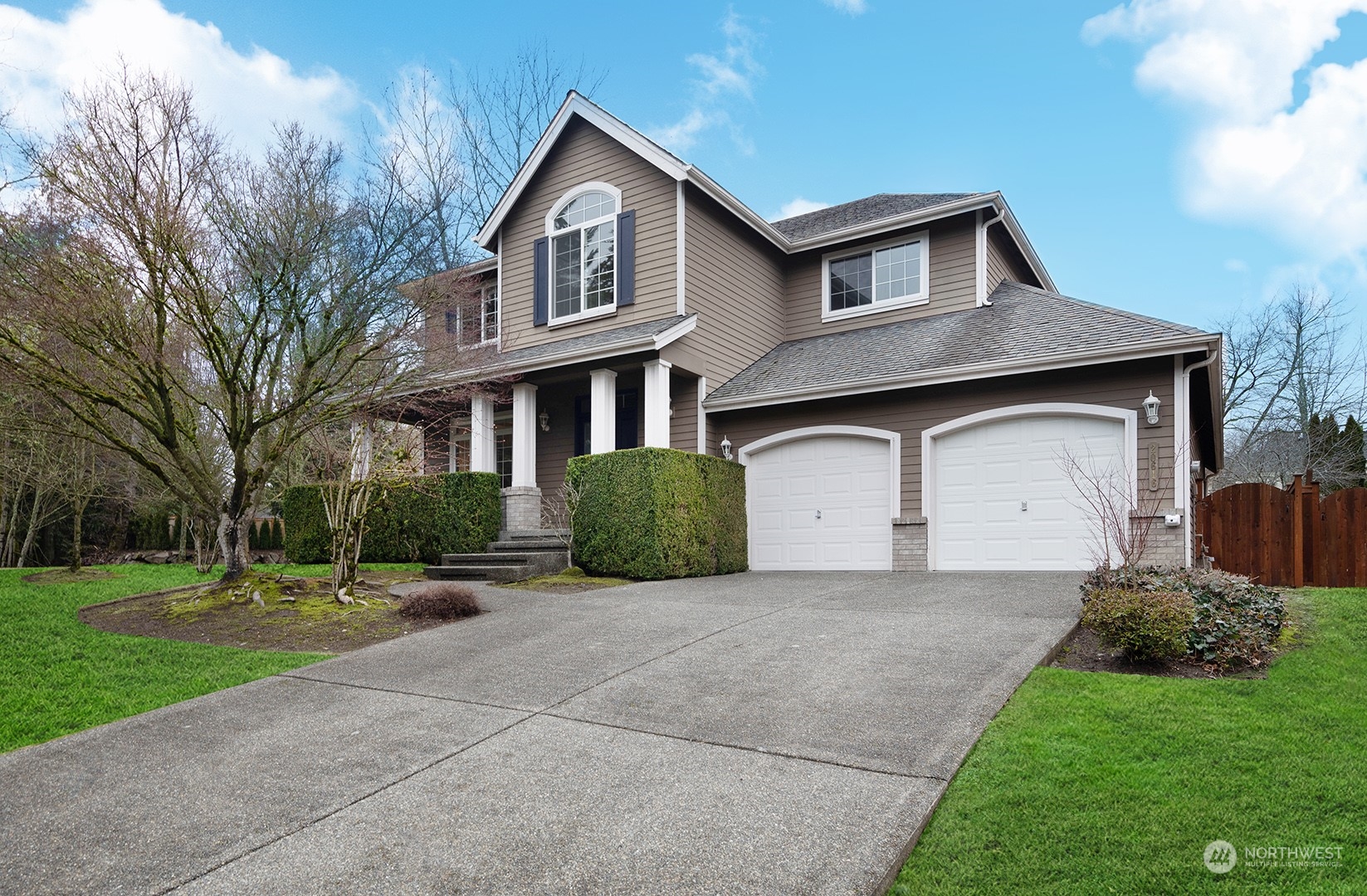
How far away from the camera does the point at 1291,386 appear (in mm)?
26016

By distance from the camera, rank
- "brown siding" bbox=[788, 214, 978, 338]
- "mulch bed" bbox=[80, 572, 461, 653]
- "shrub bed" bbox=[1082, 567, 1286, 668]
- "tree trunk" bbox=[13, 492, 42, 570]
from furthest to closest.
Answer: "tree trunk" bbox=[13, 492, 42, 570], "brown siding" bbox=[788, 214, 978, 338], "mulch bed" bbox=[80, 572, 461, 653], "shrub bed" bbox=[1082, 567, 1286, 668]

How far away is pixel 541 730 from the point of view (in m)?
4.38

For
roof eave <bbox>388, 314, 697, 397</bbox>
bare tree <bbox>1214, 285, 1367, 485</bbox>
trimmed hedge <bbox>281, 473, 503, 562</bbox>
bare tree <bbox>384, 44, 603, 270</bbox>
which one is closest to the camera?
roof eave <bbox>388, 314, 697, 397</bbox>

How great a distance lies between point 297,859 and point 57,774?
1.87 metres

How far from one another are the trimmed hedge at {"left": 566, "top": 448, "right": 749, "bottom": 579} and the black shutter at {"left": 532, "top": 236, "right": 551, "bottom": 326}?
4020 mm

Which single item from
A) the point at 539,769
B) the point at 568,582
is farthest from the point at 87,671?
the point at 568,582

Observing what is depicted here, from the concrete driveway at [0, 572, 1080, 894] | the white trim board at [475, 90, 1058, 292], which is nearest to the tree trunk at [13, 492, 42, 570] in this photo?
the white trim board at [475, 90, 1058, 292]

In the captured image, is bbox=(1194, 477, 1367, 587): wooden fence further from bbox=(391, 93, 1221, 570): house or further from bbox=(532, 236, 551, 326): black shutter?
bbox=(532, 236, 551, 326): black shutter

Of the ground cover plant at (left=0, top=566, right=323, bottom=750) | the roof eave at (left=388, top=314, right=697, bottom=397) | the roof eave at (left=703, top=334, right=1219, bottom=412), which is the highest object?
the roof eave at (left=388, top=314, right=697, bottom=397)

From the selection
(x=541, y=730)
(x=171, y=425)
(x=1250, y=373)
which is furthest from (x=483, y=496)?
(x=1250, y=373)

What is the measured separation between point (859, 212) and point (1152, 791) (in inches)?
538

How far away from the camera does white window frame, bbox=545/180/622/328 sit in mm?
13609

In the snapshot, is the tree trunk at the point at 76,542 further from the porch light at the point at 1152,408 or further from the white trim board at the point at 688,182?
the porch light at the point at 1152,408

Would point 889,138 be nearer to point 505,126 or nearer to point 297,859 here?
point 505,126
